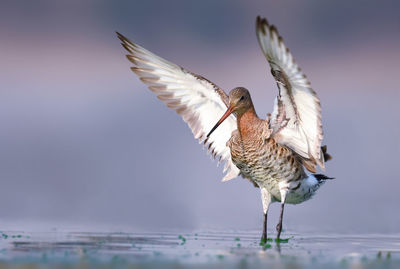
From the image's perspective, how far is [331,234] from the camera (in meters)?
11.1

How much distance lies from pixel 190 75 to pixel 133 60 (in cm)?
86

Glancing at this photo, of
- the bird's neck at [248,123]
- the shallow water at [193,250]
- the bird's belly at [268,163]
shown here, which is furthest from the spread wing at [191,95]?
the shallow water at [193,250]

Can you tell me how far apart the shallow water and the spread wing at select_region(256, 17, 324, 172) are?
1.19m

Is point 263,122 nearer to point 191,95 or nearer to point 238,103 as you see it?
point 238,103

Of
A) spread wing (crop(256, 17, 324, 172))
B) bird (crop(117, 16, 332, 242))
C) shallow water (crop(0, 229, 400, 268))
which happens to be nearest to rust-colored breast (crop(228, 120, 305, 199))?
bird (crop(117, 16, 332, 242))

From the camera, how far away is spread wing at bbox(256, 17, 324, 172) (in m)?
8.99

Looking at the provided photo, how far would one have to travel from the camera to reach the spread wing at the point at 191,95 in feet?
37.0

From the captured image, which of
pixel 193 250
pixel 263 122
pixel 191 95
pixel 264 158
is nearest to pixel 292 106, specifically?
pixel 263 122

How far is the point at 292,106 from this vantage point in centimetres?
999

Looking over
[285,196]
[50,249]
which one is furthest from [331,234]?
[50,249]

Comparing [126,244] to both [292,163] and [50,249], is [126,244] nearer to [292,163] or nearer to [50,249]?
[50,249]

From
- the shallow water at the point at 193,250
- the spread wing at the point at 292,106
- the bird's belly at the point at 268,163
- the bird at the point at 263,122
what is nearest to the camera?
the shallow water at the point at 193,250

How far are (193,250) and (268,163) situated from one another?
2.14m

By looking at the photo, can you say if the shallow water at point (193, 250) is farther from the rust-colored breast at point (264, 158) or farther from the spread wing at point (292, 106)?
the spread wing at point (292, 106)
